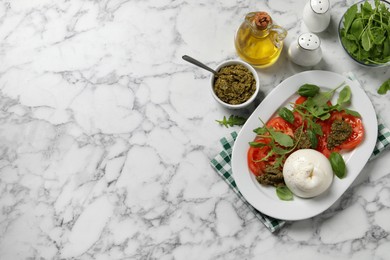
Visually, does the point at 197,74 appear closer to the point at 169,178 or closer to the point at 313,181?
the point at 169,178

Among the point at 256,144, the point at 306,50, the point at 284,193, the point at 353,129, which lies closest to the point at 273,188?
the point at 284,193

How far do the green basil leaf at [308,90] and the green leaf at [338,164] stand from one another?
173 mm

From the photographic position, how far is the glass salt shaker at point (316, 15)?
1.39m

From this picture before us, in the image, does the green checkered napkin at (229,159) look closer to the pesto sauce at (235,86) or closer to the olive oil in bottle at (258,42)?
the pesto sauce at (235,86)

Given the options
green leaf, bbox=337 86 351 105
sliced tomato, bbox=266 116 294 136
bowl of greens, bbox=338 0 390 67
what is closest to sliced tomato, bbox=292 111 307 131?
sliced tomato, bbox=266 116 294 136

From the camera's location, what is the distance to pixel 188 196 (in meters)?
1.48

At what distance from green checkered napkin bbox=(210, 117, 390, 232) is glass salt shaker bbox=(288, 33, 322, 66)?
25cm

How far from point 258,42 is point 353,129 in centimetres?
35

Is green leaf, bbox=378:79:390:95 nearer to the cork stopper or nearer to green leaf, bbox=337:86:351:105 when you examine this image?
green leaf, bbox=337:86:351:105

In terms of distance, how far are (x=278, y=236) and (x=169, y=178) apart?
35cm

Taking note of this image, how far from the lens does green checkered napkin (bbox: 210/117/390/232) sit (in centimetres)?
142

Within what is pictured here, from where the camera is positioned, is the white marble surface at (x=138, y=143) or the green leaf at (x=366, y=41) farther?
the white marble surface at (x=138, y=143)

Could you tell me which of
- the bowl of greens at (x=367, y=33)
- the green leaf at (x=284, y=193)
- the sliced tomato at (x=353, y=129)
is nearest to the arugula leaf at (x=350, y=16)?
the bowl of greens at (x=367, y=33)

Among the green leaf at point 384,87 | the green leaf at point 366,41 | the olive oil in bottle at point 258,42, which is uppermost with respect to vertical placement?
the green leaf at point 366,41
